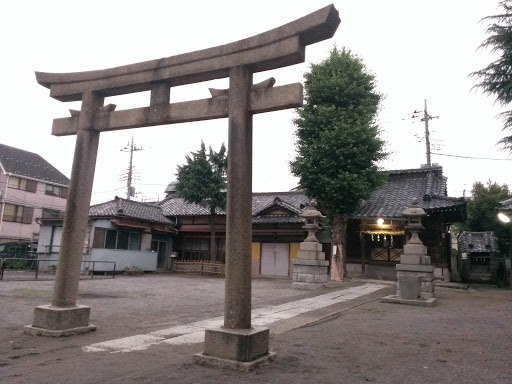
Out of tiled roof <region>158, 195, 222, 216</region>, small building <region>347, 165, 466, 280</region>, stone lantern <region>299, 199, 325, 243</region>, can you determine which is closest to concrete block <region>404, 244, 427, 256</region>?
stone lantern <region>299, 199, 325, 243</region>

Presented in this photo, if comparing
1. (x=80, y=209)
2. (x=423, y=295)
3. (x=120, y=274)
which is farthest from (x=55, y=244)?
(x=423, y=295)

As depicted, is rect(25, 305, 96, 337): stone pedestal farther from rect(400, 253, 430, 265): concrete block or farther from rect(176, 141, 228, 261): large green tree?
rect(176, 141, 228, 261): large green tree

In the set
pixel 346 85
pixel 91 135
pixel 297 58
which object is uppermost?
pixel 346 85

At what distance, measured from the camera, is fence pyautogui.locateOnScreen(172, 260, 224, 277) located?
24422mm

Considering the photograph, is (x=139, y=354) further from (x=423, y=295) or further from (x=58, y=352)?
(x=423, y=295)

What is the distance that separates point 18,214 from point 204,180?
20.9 metres

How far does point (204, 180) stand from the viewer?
2484 centimetres

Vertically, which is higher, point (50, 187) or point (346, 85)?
point (346, 85)

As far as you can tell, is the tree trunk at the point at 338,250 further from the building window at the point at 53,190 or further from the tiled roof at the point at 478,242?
the building window at the point at 53,190

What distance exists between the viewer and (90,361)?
4871 millimetres

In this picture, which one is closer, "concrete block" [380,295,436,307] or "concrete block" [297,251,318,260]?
"concrete block" [380,295,436,307]

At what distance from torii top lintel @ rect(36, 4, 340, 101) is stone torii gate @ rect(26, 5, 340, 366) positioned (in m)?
0.01

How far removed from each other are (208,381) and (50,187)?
39.1m

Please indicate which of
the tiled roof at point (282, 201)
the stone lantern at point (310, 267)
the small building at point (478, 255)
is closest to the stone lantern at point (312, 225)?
the stone lantern at point (310, 267)
